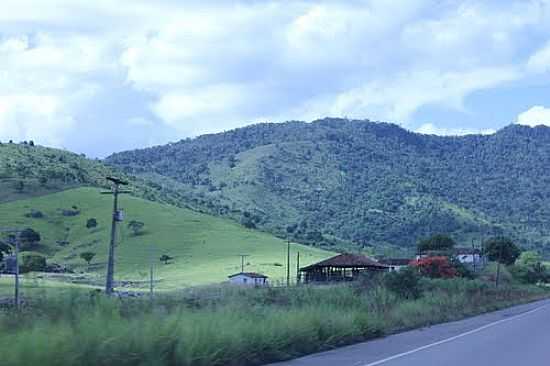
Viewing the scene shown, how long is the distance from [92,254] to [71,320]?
81.4 meters

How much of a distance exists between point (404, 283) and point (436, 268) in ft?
115

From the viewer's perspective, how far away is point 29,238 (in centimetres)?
9250

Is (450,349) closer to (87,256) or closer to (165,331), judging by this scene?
(165,331)

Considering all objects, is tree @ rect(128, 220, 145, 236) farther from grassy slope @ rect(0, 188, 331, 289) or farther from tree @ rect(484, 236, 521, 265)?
tree @ rect(484, 236, 521, 265)

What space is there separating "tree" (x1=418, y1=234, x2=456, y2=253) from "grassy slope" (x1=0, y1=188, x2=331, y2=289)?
17.5m

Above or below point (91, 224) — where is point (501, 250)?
below

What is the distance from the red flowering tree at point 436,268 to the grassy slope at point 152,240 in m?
20.8

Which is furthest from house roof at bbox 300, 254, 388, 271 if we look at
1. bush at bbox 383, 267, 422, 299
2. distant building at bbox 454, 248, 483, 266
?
bush at bbox 383, 267, 422, 299

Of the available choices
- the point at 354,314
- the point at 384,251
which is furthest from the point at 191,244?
the point at 354,314

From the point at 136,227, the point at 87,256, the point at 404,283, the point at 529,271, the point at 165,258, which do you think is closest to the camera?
the point at 404,283

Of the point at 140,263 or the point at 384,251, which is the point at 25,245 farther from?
the point at 384,251

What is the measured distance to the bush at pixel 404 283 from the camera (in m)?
40.5

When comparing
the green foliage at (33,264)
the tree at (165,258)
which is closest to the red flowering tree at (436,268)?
the green foliage at (33,264)

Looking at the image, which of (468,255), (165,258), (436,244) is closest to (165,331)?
(165,258)
